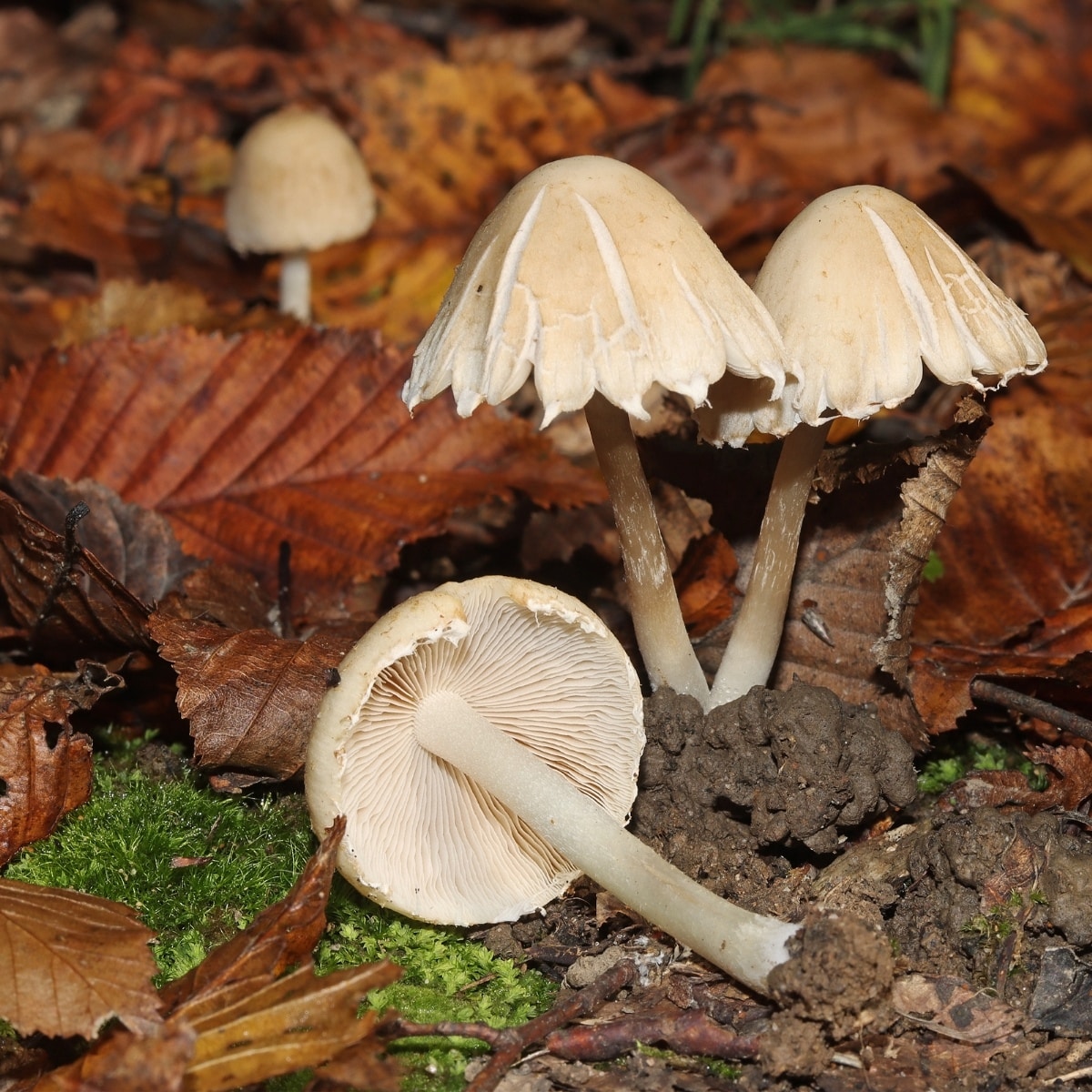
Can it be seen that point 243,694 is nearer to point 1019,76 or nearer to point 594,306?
point 594,306

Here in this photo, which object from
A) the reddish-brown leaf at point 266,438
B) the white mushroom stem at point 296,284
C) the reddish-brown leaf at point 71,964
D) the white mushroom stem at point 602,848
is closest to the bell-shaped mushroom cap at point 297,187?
the white mushroom stem at point 296,284

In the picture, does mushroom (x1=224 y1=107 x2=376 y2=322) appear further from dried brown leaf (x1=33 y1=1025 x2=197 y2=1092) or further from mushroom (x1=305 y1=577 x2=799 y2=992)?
dried brown leaf (x1=33 y1=1025 x2=197 y2=1092)

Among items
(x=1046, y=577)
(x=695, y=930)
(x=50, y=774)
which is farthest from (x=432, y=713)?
(x=1046, y=577)

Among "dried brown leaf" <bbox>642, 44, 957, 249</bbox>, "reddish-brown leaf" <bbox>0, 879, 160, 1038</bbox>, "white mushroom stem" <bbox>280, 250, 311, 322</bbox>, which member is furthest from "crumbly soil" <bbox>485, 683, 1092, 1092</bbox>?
"dried brown leaf" <bbox>642, 44, 957, 249</bbox>

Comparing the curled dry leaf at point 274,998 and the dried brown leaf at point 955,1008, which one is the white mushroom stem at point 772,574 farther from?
the curled dry leaf at point 274,998

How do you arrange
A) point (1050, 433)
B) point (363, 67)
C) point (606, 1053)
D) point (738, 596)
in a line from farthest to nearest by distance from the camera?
point (363, 67)
point (1050, 433)
point (738, 596)
point (606, 1053)

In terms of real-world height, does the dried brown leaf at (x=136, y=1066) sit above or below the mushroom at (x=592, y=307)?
below

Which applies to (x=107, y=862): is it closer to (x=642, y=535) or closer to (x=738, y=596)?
(x=642, y=535)
